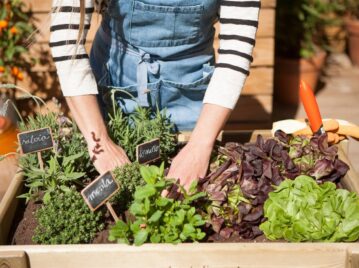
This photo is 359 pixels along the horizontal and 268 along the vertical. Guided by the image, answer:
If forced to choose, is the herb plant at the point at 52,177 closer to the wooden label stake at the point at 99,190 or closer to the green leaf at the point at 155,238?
the wooden label stake at the point at 99,190

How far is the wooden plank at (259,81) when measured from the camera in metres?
3.43

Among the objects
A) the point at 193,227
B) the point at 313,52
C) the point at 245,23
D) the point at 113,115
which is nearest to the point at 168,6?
the point at 245,23

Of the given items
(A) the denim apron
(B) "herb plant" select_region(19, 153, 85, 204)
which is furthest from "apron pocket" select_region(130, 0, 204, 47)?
(B) "herb plant" select_region(19, 153, 85, 204)

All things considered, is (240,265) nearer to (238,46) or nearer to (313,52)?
(238,46)

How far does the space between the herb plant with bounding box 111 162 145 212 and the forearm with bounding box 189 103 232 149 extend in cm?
18

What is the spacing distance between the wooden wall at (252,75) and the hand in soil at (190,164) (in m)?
1.72

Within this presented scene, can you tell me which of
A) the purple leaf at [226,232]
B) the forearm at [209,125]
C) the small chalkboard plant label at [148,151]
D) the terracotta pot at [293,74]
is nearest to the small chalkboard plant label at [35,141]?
the small chalkboard plant label at [148,151]

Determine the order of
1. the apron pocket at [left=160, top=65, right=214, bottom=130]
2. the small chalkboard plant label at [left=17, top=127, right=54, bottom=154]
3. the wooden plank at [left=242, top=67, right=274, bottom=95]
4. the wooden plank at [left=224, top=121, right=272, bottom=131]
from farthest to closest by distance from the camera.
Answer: the wooden plank at [left=224, top=121, right=272, bottom=131] → the wooden plank at [left=242, top=67, right=274, bottom=95] → the apron pocket at [left=160, top=65, right=214, bottom=130] → the small chalkboard plant label at [left=17, top=127, right=54, bottom=154]

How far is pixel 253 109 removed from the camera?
139 inches

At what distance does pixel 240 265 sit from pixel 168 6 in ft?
2.56

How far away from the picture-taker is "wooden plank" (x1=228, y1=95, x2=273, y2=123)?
3.51 metres

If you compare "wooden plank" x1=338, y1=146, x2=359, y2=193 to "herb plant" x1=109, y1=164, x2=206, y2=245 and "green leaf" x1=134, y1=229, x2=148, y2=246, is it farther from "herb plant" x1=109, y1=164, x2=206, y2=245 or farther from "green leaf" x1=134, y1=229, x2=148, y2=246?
"green leaf" x1=134, y1=229, x2=148, y2=246

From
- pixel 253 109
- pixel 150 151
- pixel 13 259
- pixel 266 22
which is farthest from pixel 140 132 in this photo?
pixel 253 109

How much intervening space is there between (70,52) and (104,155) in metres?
0.30
